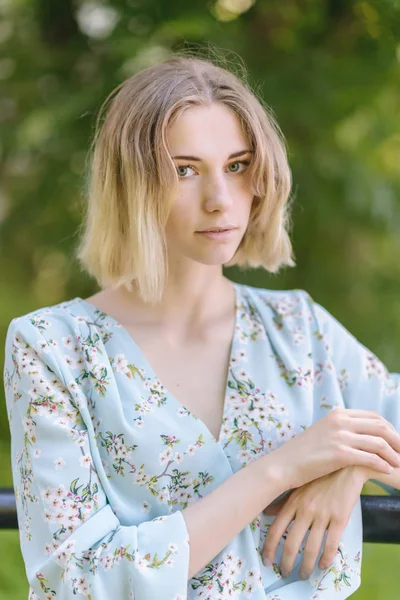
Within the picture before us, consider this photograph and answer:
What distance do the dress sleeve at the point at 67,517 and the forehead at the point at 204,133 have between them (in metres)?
0.43

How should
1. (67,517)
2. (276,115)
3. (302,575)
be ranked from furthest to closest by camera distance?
(276,115), (302,575), (67,517)

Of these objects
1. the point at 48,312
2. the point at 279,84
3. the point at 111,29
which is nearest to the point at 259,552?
the point at 48,312

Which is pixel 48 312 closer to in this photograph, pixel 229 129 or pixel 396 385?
pixel 229 129

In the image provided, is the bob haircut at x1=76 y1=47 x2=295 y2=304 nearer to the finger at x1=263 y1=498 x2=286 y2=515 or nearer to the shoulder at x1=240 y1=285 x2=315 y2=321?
the shoulder at x1=240 y1=285 x2=315 y2=321

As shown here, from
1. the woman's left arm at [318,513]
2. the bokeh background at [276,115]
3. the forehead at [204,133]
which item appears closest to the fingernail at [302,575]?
the woman's left arm at [318,513]

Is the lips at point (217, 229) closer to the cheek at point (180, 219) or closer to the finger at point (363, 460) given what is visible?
the cheek at point (180, 219)

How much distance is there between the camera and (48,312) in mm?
1505

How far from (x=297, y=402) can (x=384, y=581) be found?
2.20ft

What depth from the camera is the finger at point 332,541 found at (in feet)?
4.35

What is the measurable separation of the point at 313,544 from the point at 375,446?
7.8 inches

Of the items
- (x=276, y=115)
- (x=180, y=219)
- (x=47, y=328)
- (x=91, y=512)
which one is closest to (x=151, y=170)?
(x=180, y=219)

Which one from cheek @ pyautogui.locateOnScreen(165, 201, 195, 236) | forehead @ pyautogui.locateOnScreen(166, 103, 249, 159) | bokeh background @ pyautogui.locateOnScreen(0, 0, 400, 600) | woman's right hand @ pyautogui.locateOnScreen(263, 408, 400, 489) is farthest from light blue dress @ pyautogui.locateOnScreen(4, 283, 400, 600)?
bokeh background @ pyautogui.locateOnScreen(0, 0, 400, 600)

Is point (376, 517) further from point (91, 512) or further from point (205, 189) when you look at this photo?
point (205, 189)

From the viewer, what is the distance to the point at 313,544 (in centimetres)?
134
